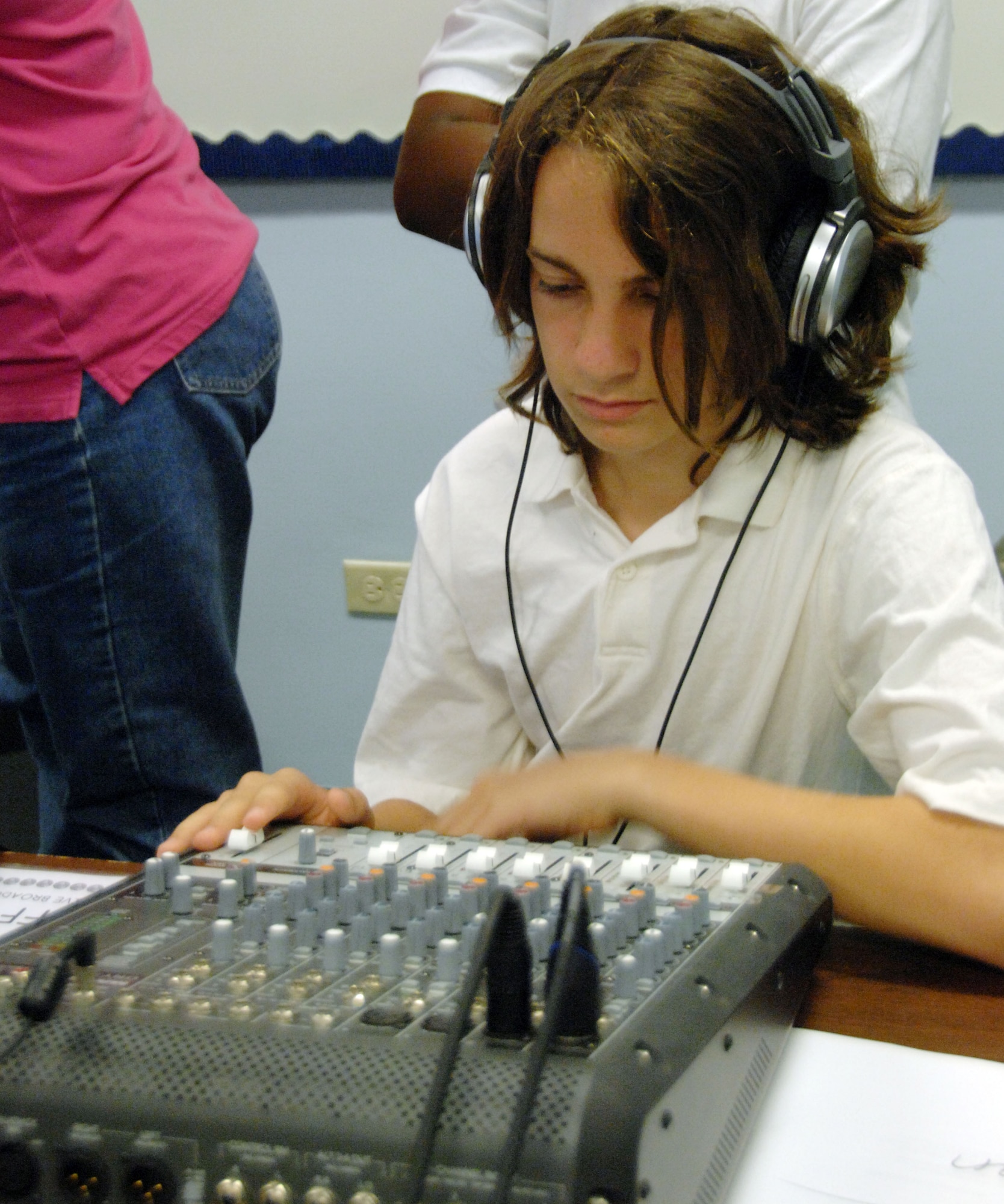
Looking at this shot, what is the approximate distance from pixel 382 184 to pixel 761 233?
1.35 meters

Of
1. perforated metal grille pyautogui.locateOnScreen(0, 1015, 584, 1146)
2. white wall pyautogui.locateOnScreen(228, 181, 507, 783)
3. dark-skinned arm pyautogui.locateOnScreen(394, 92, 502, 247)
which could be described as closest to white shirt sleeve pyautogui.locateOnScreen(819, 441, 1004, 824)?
perforated metal grille pyautogui.locateOnScreen(0, 1015, 584, 1146)

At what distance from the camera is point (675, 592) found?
1.06 m

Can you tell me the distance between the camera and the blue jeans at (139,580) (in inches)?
52.9

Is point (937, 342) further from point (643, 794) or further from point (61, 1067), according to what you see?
point (61, 1067)

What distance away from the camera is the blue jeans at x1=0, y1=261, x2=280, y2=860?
4.41 ft

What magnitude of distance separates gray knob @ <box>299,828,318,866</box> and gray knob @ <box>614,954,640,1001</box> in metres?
0.26

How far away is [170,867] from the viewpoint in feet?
2.29

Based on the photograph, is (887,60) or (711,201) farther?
(887,60)

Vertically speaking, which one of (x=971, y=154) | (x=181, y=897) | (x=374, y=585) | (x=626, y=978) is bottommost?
(x=374, y=585)

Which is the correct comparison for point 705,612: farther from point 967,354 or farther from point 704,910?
point 967,354

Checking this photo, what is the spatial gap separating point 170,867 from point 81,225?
86 centimetres

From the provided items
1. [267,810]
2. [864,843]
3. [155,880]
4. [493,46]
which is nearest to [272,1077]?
[155,880]

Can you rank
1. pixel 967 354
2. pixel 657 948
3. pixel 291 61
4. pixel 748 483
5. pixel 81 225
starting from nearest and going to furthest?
1. pixel 657 948
2. pixel 748 483
3. pixel 81 225
4. pixel 967 354
5. pixel 291 61

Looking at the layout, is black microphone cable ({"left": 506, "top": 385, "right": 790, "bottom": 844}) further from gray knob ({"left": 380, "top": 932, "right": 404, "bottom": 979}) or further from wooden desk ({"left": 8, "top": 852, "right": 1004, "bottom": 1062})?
gray knob ({"left": 380, "top": 932, "right": 404, "bottom": 979})
